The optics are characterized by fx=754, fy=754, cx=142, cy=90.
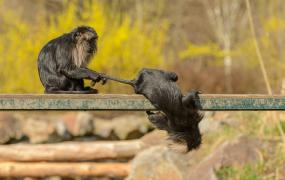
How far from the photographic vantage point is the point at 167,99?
12.1 feet

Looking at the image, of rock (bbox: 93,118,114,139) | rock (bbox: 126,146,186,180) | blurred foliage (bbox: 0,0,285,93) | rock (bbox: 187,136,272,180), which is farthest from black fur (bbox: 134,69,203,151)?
blurred foliage (bbox: 0,0,285,93)

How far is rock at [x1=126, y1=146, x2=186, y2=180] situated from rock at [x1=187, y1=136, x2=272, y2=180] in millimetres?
424

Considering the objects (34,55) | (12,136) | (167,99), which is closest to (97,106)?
(167,99)

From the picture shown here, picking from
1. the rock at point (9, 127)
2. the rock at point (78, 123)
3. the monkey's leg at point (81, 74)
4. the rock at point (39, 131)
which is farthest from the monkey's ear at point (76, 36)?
the rock at point (78, 123)

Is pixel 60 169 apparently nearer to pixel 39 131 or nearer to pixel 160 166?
pixel 39 131

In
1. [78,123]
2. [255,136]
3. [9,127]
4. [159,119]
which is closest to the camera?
[159,119]

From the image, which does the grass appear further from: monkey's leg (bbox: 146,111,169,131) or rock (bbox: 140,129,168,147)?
monkey's leg (bbox: 146,111,169,131)

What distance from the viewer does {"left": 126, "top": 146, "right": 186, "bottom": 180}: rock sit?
802 centimetres

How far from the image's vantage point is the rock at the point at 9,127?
38.8ft

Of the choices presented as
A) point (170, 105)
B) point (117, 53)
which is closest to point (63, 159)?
point (117, 53)

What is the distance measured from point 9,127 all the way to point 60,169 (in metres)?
1.82

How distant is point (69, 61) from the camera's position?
4.27 metres

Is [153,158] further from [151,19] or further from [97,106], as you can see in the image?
[151,19]

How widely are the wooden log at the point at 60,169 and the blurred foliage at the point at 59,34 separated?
14.0 ft
